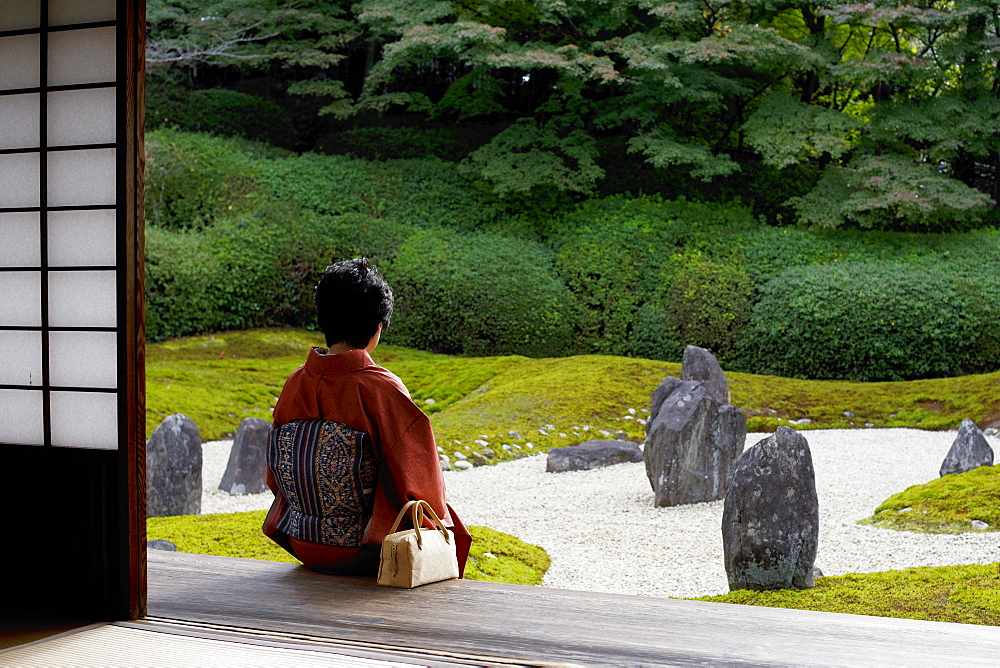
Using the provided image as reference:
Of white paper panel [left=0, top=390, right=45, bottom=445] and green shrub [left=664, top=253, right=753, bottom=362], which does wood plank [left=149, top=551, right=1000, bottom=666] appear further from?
green shrub [left=664, top=253, right=753, bottom=362]

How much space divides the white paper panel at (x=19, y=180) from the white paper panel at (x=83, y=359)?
0.44 meters

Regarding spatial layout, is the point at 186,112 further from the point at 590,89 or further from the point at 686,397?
the point at 686,397

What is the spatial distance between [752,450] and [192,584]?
2332 mm

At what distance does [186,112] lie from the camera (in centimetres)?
1440

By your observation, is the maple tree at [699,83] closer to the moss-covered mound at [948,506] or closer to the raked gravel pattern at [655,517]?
the raked gravel pattern at [655,517]

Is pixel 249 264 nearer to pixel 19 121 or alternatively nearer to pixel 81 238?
pixel 19 121

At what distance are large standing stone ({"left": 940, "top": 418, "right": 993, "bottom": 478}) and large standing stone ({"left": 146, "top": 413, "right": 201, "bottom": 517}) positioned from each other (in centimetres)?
483

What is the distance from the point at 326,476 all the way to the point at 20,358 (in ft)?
3.14

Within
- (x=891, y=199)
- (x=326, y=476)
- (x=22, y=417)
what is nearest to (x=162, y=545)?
(x=22, y=417)

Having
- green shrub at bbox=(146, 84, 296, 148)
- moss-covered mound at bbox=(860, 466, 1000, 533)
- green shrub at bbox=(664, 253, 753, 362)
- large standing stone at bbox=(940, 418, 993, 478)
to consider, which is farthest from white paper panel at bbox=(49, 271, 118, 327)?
green shrub at bbox=(146, 84, 296, 148)

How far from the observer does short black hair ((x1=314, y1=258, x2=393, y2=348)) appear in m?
2.43

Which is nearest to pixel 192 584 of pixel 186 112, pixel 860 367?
pixel 860 367

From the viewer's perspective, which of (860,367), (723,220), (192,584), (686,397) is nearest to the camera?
(192,584)

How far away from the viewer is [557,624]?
7.37 feet
